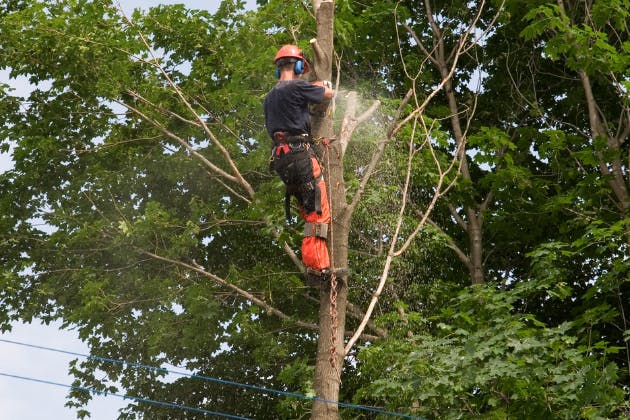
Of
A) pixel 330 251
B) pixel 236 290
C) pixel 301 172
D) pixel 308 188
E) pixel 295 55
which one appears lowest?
pixel 330 251

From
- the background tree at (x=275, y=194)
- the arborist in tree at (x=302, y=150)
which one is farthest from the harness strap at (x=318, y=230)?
the background tree at (x=275, y=194)

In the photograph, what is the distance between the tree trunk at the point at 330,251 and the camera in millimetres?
6742

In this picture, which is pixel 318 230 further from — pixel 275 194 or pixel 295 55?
pixel 275 194

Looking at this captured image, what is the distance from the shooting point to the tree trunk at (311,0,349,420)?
22.1ft

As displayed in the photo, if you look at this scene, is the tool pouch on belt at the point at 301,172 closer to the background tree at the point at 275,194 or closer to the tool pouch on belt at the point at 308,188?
the tool pouch on belt at the point at 308,188

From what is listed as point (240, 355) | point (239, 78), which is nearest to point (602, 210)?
point (239, 78)

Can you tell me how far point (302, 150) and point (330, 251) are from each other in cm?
82

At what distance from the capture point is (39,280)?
14.7 metres

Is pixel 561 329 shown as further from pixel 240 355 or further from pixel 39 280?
pixel 39 280

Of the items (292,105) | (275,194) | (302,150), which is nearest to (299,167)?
(302,150)

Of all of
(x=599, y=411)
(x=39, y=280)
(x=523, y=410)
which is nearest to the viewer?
(x=599, y=411)

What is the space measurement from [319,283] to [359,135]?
5328 millimetres

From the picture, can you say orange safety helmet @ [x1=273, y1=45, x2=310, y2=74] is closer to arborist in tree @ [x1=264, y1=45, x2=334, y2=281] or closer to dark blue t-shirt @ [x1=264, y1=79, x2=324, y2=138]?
arborist in tree @ [x1=264, y1=45, x2=334, y2=281]

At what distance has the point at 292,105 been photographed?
7230 millimetres
